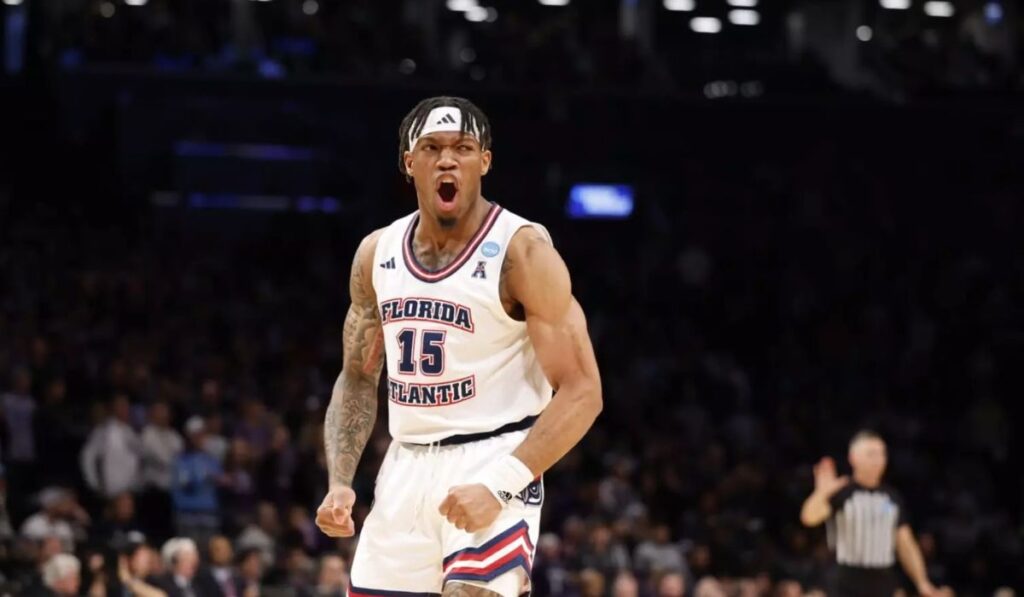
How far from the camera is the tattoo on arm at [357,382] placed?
5566 mm

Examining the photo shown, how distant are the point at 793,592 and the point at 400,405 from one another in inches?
373

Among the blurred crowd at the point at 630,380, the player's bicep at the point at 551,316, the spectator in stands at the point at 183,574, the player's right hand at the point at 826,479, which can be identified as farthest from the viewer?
the blurred crowd at the point at 630,380

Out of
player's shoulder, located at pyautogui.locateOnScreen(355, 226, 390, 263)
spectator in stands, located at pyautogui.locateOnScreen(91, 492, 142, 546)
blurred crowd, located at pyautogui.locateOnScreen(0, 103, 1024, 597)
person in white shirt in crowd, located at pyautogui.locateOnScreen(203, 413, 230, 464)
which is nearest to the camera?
player's shoulder, located at pyautogui.locateOnScreen(355, 226, 390, 263)

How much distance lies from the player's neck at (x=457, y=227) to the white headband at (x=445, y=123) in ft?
0.77

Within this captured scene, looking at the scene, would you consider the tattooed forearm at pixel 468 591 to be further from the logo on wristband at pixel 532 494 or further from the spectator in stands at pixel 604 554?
the spectator in stands at pixel 604 554

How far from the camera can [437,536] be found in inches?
204

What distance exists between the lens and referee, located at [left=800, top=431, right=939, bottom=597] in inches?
441

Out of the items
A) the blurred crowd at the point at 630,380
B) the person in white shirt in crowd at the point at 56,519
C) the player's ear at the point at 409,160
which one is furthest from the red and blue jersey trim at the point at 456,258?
the person in white shirt in crowd at the point at 56,519

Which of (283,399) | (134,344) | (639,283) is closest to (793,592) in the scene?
(283,399)

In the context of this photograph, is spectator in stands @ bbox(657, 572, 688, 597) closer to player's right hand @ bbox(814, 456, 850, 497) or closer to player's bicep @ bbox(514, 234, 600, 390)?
player's right hand @ bbox(814, 456, 850, 497)

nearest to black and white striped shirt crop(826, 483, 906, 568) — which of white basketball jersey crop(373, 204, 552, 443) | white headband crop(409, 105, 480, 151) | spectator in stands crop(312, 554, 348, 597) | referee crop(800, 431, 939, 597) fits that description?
referee crop(800, 431, 939, 597)

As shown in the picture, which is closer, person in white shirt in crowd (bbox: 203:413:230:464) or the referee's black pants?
the referee's black pants

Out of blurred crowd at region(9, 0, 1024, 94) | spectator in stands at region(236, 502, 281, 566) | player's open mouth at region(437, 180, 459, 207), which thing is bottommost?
spectator in stands at region(236, 502, 281, 566)

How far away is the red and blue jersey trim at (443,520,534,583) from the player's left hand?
13cm
